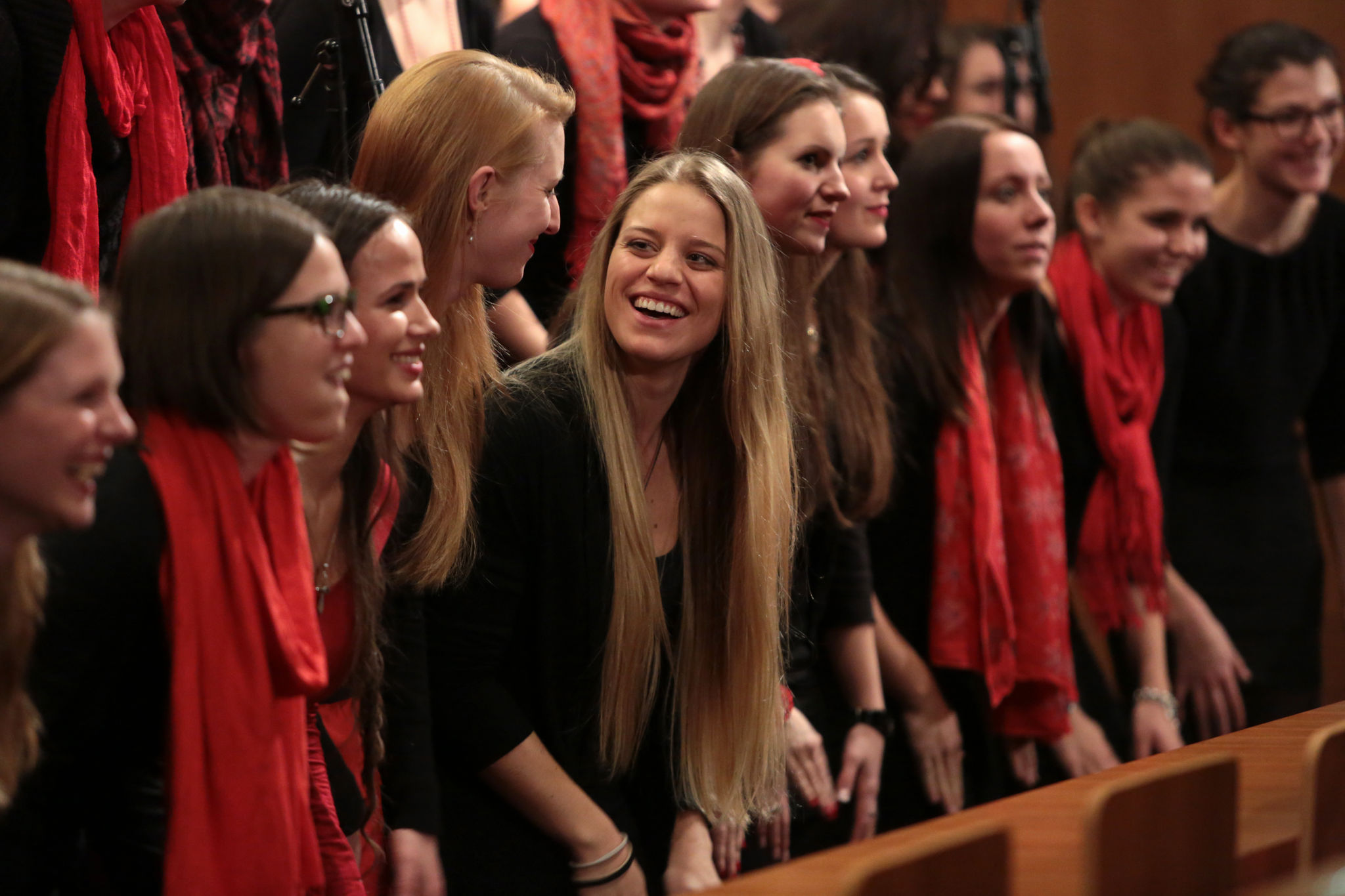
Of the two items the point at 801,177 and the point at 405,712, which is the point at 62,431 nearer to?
the point at 405,712

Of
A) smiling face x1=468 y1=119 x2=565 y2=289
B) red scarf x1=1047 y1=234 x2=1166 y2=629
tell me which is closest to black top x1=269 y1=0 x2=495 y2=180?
smiling face x1=468 y1=119 x2=565 y2=289

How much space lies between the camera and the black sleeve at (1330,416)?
2.97 meters

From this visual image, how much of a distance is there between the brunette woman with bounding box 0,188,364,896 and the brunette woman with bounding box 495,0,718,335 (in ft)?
2.86

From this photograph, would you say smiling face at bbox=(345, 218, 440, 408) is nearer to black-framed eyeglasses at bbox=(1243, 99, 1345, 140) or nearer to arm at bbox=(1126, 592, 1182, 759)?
arm at bbox=(1126, 592, 1182, 759)

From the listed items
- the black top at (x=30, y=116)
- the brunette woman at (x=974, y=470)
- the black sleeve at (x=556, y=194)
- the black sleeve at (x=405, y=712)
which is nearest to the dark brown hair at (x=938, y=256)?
the brunette woman at (x=974, y=470)

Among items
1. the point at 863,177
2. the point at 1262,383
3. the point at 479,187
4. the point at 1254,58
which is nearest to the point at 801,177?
the point at 863,177

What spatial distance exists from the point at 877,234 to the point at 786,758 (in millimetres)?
796

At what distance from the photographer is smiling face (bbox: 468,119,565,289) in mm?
1715

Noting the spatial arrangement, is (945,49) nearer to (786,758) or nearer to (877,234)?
(877,234)

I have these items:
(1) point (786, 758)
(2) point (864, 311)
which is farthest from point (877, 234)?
(1) point (786, 758)

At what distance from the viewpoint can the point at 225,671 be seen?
1206mm

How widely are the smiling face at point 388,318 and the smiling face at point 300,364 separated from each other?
5.5 inches

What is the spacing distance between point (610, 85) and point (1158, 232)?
108 cm

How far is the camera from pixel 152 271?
3.92 ft
